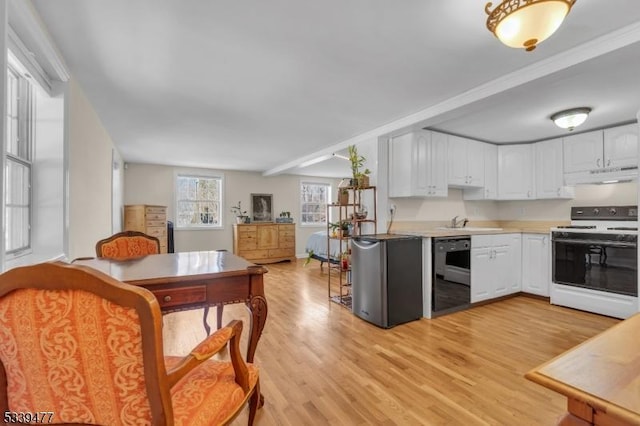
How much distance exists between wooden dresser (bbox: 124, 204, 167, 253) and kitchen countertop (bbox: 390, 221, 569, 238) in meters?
4.20

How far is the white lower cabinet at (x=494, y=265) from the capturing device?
138 inches

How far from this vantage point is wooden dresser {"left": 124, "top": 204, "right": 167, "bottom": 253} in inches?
206

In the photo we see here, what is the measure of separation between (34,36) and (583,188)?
18.8ft

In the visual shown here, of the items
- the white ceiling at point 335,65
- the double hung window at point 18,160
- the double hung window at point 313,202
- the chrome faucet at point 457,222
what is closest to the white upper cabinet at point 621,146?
the white ceiling at point 335,65

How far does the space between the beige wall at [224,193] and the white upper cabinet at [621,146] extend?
5923 mm

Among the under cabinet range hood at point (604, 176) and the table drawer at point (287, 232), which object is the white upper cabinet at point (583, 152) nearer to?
the under cabinet range hood at point (604, 176)

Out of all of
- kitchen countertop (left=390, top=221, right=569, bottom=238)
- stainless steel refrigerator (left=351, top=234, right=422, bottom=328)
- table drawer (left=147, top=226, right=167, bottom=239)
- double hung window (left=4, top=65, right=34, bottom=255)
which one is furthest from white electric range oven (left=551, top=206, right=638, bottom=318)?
table drawer (left=147, top=226, right=167, bottom=239)

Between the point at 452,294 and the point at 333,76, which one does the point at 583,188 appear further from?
the point at 333,76

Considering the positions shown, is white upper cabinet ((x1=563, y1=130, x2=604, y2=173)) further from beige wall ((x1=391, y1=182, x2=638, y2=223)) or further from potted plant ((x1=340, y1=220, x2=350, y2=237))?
potted plant ((x1=340, y1=220, x2=350, y2=237))

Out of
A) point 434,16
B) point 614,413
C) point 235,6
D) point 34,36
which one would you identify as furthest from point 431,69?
point 34,36

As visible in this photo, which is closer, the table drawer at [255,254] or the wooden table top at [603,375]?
the wooden table top at [603,375]

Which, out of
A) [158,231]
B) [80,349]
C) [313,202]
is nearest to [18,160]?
[80,349]

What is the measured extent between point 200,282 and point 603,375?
147 cm

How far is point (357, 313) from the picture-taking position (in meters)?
3.22
